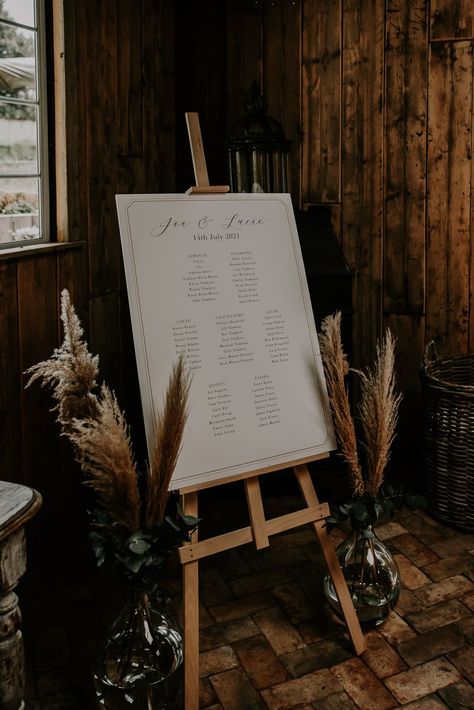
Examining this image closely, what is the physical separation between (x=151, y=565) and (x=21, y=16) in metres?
1.98

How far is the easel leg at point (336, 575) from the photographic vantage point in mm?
2084

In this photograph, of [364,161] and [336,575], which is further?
[364,161]

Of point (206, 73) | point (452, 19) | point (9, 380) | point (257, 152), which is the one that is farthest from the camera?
point (206, 73)

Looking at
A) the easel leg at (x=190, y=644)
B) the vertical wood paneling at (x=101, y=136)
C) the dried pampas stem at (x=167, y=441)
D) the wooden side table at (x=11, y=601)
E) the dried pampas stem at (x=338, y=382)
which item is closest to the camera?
the wooden side table at (x=11, y=601)

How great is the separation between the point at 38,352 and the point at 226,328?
928 millimetres

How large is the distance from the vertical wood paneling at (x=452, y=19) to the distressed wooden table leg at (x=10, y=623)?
2895mm

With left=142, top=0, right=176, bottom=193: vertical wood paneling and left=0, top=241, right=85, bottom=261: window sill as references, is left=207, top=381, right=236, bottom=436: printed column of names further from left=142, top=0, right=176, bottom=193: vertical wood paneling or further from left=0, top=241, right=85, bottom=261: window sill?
left=142, top=0, right=176, bottom=193: vertical wood paneling

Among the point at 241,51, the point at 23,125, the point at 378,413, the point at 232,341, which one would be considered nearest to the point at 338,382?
the point at 378,413

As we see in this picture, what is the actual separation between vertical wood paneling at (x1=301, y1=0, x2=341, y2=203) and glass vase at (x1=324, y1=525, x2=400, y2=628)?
1.85 m

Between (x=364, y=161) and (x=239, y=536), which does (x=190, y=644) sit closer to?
(x=239, y=536)

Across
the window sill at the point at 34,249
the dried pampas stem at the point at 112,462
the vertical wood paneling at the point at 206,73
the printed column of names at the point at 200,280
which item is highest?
the vertical wood paneling at the point at 206,73

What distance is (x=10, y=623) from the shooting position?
1.51 meters

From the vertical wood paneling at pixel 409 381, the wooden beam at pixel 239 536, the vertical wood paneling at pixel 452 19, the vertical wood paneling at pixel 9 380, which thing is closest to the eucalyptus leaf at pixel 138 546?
the wooden beam at pixel 239 536

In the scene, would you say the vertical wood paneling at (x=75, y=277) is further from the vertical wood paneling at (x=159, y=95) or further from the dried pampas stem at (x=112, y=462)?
the dried pampas stem at (x=112, y=462)
